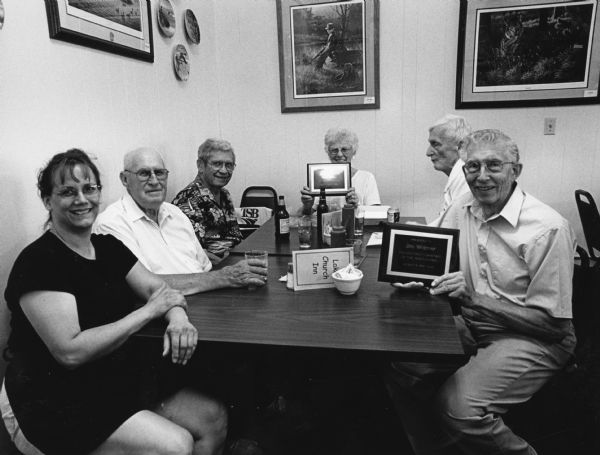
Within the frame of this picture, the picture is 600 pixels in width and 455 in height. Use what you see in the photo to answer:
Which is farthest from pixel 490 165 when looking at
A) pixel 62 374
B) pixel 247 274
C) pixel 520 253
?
pixel 62 374

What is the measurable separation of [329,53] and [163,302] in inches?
113

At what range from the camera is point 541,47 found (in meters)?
3.28

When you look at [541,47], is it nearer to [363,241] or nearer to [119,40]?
[363,241]

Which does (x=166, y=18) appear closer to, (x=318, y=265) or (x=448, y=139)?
(x=448, y=139)

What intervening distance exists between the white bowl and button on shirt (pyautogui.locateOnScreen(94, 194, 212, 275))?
0.82m

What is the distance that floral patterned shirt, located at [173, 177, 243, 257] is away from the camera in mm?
2477

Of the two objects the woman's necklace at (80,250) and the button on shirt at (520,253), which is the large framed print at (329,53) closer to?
the button on shirt at (520,253)

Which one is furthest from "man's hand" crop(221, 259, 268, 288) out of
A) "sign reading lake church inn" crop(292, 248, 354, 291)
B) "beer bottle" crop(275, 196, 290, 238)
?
"beer bottle" crop(275, 196, 290, 238)

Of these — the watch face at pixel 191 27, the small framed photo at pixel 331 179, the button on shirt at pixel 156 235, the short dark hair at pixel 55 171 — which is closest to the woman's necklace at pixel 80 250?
the short dark hair at pixel 55 171

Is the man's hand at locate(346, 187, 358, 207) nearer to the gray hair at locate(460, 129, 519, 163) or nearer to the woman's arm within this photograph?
the gray hair at locate(460, 129, 519, 163)

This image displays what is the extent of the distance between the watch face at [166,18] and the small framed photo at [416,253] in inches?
87.4

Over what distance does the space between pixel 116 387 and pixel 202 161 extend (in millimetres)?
1617

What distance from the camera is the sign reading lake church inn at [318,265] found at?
59.9 inches

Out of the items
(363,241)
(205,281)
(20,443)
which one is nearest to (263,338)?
(205,281)
